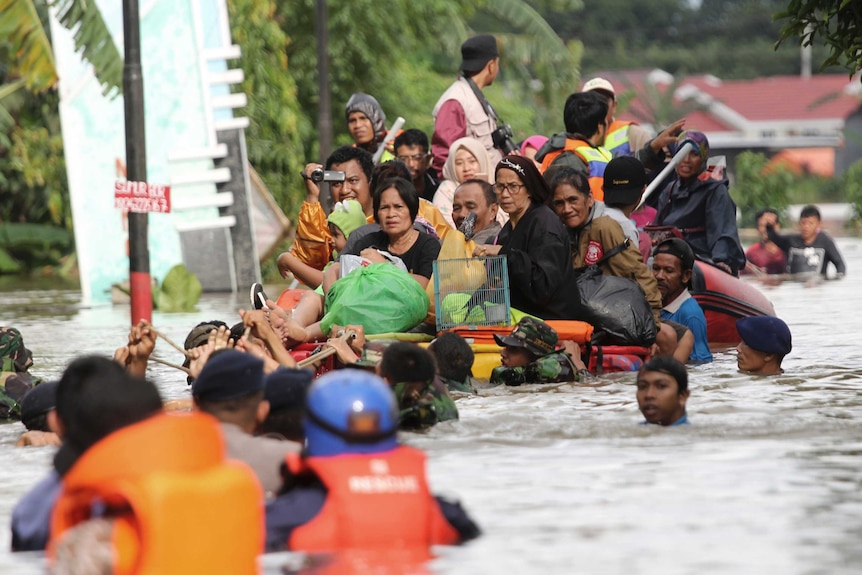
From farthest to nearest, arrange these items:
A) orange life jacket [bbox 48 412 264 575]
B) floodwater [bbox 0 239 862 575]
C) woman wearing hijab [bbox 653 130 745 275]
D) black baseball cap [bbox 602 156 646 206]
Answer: woman wearing hijab [bbox 653 130 745 275], black baseball cap [bbox 602 156 646 206], floodwater [bbox 0 239 862 575], orange life jacket [bbox 48 412 264 575]

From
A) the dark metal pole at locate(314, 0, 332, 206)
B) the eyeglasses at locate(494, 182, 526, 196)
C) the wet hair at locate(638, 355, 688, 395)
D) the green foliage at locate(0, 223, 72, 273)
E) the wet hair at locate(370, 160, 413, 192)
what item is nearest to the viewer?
the wet hair at locate(638, 355, 688, 395)

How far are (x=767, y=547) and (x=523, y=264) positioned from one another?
5302 mm

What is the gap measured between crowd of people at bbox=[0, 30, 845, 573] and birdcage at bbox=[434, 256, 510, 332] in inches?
4.4

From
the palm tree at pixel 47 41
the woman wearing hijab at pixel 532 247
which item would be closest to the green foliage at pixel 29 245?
the palm tree at pixel 47 41

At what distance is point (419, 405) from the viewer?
892cm

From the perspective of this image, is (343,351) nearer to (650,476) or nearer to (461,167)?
(650,476)

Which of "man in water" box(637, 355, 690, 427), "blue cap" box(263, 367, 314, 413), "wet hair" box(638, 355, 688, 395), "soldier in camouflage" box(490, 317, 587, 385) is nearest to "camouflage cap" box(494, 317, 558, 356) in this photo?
"soldier in camouflage" box(490, 317, 587, 385)

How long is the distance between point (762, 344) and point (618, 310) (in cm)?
101

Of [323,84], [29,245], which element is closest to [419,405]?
[323,84]

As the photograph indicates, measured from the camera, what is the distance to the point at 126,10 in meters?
15.0

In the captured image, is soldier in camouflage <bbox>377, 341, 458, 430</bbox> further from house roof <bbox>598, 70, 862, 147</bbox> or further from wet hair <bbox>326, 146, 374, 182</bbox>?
house roof <bbox>598, 70, 862, 147</bbox>

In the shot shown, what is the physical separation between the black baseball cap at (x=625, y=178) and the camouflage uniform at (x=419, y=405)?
368 centimetres

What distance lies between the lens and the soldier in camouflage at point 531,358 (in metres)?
11.0

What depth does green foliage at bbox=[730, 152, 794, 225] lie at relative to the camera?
4516cm
